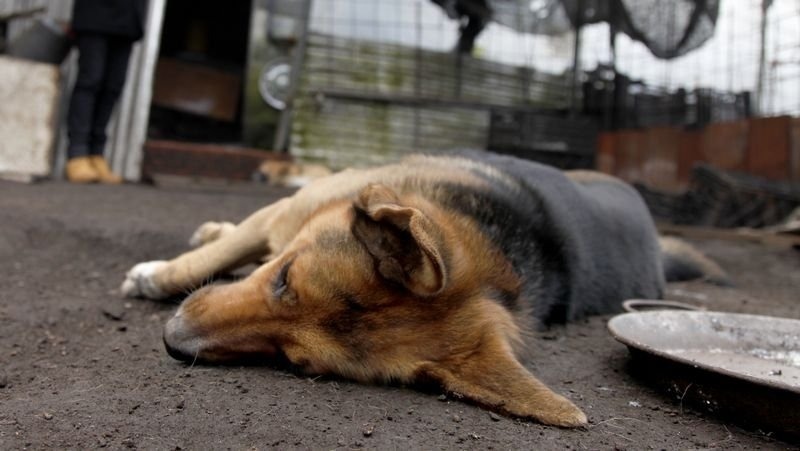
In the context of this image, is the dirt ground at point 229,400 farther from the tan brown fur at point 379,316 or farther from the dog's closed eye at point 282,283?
the dog's closed eye at point 282,283

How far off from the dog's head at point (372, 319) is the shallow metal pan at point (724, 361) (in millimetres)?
487

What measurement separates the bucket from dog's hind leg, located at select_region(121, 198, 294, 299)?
451 cm

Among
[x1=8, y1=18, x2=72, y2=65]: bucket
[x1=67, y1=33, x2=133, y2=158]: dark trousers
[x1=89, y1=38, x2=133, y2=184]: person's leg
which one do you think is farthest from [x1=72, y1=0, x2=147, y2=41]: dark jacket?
[x1=8, y1=18, x2=72, y2=65]: bucket

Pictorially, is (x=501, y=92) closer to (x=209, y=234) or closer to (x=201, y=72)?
(x=201, y=72)

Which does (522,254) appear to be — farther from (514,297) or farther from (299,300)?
(299,300)

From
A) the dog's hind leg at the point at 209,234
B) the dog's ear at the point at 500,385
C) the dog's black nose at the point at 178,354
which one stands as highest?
the dog's hind leg at the point at 209,234

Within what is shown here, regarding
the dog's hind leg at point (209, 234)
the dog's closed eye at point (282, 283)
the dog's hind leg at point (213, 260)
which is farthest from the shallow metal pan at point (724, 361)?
the dog's hind leg at point (209, 234)

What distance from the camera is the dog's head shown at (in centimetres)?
183

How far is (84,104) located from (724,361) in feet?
19.0

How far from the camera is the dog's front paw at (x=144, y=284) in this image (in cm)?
292

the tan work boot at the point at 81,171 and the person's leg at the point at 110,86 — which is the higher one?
the person's leg at the point at 110,86

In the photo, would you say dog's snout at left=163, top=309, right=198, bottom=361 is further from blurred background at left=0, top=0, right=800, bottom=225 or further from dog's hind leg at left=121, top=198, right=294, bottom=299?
blurred background at left=0, top=0, right=800, bottom=225

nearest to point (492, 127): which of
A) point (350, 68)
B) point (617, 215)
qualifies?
point (350, 68)

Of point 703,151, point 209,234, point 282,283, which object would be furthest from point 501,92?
point 282,283
